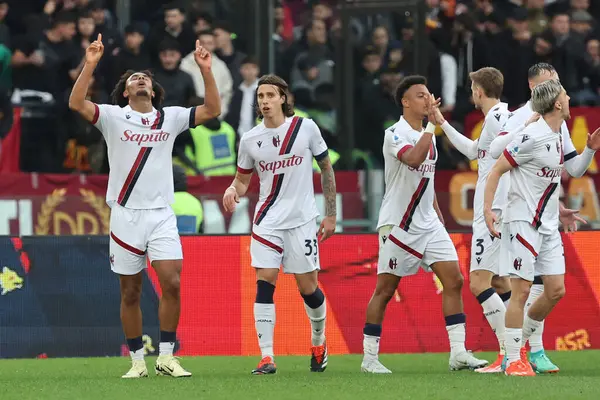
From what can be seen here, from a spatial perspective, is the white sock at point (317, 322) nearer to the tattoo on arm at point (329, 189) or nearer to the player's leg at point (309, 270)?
the player's leg at point (309, 270)

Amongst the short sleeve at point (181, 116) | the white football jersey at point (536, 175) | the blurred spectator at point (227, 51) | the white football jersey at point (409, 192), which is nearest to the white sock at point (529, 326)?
the white football jersey at point (536, 175)

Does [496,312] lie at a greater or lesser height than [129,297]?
lesser

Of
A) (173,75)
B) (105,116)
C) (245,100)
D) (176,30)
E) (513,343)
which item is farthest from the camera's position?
(176,30)

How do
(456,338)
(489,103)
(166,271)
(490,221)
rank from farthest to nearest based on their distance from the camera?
(489,103) → (456,338) → (166,271) → (490,221)

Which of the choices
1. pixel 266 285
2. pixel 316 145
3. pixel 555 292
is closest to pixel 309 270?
pixel 266 285

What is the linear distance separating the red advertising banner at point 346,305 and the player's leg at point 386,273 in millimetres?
1908

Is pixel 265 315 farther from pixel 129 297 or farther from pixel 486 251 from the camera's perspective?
pixel 486 251

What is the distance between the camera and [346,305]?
46.6 ft

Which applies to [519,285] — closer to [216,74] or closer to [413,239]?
[413,239]

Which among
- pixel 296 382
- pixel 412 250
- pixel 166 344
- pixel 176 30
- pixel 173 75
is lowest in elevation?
pixel 296 382

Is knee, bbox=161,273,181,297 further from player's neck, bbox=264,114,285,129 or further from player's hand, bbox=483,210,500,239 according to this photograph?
player's hand, bbox=483,210,500,239

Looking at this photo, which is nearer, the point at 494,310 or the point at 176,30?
the point at 494,310

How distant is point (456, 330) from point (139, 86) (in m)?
3.34

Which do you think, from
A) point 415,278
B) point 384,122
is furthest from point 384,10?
point 415,278
